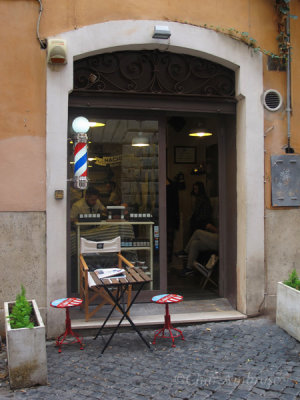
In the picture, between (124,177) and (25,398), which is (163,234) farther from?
(25,398)

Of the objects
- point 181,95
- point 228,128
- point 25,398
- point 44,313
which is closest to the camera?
point 25,398

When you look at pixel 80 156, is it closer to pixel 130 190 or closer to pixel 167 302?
pixel 130 190

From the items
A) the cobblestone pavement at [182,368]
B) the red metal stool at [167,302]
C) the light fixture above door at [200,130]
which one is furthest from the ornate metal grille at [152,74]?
the cobblestone pavement at [182,368]

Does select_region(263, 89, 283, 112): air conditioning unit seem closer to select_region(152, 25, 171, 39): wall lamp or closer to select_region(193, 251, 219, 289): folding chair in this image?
select_region(152, 25, 171, 39): wall lamp

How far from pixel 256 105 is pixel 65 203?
9.94 feet

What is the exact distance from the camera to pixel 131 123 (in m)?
6.89

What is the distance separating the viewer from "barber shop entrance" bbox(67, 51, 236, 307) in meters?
6.45

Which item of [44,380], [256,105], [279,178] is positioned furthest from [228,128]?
[44,380]

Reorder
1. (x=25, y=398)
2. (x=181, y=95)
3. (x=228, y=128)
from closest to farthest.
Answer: (x=25, y=398) → (x=181, y=95) → (x=228, y=128)

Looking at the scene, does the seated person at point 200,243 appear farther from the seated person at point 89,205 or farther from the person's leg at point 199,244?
the seated person at point 89,205

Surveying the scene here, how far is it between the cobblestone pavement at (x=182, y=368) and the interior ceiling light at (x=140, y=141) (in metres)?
2.69

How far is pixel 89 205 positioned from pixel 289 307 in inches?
121

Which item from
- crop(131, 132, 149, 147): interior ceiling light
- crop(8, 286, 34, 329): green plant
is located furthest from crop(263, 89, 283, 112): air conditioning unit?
crop(8, 286, 34, 329): green plant

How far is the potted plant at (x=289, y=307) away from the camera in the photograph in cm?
560
